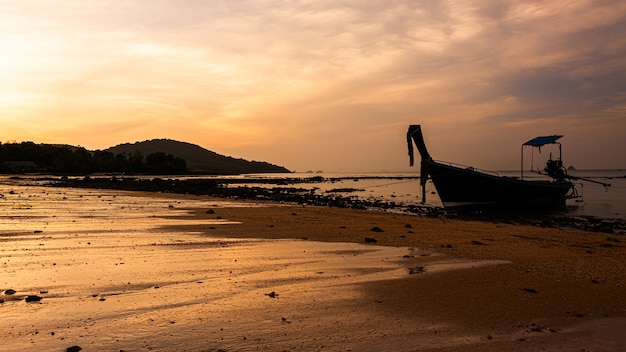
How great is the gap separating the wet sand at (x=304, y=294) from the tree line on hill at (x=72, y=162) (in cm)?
13310

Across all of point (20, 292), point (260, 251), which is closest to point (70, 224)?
point (260, 251)

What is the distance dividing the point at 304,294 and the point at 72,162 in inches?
6263

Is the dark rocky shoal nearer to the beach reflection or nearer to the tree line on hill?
the beach reflection

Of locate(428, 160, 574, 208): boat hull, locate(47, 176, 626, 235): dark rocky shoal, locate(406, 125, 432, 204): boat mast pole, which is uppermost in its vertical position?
locate(406, 125, 432, 204): boat mast pole

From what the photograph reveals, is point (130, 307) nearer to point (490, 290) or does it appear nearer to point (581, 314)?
→ point (490, 290)

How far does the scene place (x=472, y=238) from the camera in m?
14.9

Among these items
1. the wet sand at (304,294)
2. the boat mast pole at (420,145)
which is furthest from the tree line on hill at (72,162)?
the wet sand at (304,294)

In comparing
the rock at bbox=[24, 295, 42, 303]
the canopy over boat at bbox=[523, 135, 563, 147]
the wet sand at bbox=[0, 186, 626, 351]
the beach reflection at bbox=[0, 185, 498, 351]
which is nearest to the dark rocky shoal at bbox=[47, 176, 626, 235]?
the canopy over boat at bbox=[523, 135, 563, 147]

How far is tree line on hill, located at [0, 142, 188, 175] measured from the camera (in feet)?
457

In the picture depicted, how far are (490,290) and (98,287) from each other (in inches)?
243

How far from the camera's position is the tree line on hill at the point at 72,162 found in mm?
139250

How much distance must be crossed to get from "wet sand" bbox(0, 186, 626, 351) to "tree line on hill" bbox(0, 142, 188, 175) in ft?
437

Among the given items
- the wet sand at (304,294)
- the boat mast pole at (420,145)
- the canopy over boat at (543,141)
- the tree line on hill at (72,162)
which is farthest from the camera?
the tree line on hill at (72,162)

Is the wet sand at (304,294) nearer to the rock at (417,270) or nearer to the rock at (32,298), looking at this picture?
the rock at (417,270)
